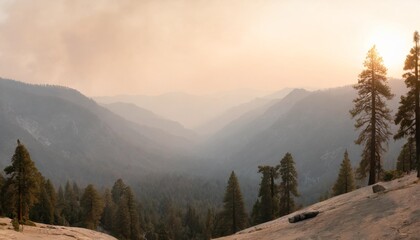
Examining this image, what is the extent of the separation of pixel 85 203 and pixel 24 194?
80.6ft

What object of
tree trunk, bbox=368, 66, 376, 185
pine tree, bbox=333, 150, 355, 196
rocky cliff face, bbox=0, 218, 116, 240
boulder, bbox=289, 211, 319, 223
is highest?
tree trunk, bbox=368, 66, 376, 185

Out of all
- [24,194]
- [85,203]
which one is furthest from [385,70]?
[85,203]

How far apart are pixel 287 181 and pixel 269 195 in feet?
13.3

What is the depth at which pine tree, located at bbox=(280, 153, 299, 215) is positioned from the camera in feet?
199

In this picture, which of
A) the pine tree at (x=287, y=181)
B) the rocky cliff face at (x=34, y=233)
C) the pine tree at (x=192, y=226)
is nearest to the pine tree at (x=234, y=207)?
the pine tree at (x=287, y=181)

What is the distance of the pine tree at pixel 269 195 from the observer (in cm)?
6109

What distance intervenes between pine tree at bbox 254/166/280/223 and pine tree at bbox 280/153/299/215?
4.06ft

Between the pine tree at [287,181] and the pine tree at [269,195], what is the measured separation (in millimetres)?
1238

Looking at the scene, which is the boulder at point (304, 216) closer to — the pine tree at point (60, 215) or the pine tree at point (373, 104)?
the pine tree at point (373, 104)

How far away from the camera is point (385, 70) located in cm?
3800

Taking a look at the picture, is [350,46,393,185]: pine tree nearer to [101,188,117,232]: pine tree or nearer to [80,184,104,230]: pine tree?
[80,184,104,230]: pine tree

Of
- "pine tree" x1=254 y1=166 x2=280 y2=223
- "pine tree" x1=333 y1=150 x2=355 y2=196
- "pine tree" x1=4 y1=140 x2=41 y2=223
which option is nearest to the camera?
"pine tree" x1=4 y1=140 x2=41 y2=223

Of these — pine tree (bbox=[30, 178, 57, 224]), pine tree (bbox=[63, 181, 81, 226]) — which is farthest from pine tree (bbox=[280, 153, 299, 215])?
pine tree (bbox=[63, 181, 81, 226])

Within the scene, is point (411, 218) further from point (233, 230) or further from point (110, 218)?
point (110, 218)
